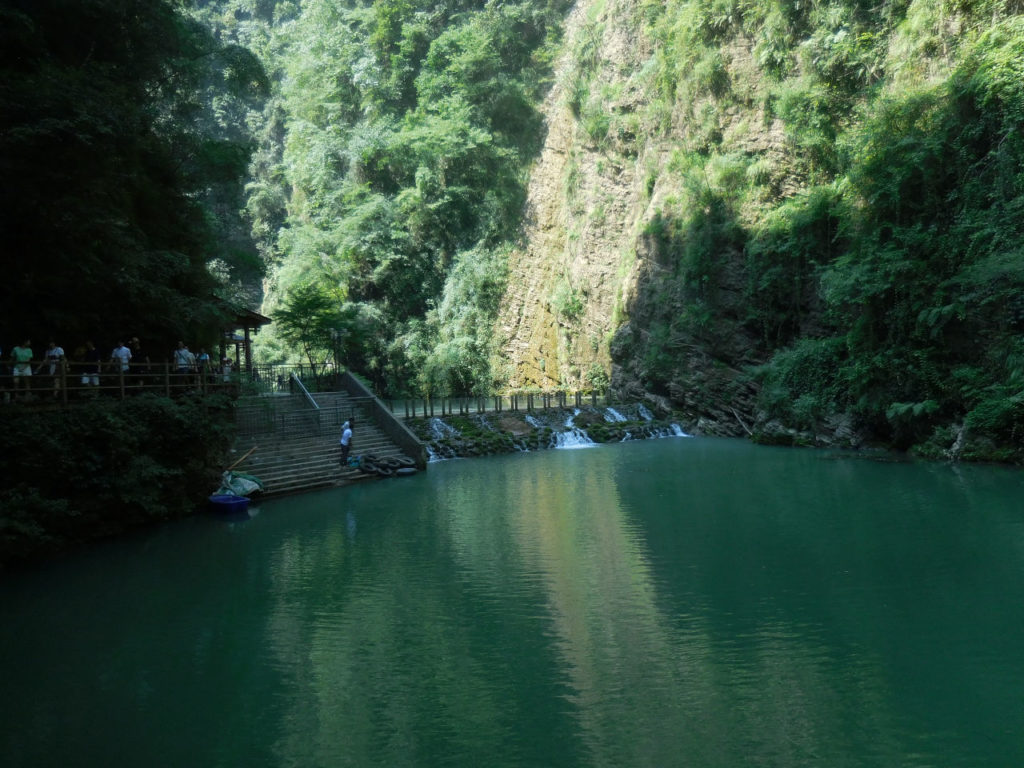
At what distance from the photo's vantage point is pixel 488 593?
10.3 metres

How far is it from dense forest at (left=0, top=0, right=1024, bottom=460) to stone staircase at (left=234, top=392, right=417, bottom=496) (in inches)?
115

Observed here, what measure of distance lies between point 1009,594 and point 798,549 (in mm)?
3041

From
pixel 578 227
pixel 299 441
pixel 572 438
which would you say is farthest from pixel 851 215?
pixel 299 441

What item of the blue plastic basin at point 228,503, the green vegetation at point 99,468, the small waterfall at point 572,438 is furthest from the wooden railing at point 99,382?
the small waterfall at point 572,438

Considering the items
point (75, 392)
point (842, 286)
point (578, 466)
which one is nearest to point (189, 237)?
point (75, 392)

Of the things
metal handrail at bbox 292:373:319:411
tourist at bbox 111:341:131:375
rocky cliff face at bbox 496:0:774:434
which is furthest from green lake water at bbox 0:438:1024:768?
rocky cliff face at bbox 496:0:774:434

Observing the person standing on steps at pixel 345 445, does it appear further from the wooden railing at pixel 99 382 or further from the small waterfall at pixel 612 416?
the small waterfall at pixel 612 416

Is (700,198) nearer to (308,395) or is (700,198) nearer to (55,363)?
(308,395)

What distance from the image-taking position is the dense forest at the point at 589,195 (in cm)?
1694

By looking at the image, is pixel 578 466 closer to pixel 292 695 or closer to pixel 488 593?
pixel 488 593

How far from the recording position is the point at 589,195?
38.8 meters

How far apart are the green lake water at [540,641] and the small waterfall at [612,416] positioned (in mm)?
15854

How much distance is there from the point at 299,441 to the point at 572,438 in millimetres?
11613

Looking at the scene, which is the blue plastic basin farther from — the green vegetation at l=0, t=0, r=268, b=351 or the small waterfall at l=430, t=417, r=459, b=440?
the small waterfall at l=430, t=417, r=459, b=440
